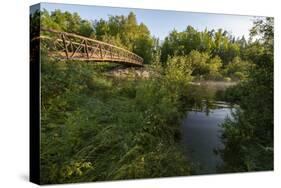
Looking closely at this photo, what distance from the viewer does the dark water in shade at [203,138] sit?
971cm

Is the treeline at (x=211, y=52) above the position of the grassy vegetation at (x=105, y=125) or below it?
above

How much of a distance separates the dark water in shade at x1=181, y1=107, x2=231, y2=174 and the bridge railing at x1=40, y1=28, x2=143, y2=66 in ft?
4.49

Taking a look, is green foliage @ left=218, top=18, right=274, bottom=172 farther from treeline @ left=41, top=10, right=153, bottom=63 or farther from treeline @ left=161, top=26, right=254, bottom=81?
treeline @ left=41, top=10, right=153, bottom=63

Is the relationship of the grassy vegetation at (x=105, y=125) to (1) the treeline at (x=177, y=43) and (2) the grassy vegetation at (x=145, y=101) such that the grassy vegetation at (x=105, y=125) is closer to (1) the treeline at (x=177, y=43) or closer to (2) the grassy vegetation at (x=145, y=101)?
(2) the grassy vegetation at (x=145, y=101)

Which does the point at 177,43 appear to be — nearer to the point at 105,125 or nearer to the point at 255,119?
the point at 105,125

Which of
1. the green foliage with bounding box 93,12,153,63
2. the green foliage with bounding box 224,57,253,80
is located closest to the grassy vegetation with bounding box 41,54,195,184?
the green foliage with bounding box 93,12,153,63

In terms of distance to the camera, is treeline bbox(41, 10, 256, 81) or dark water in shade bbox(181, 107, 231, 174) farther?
dark water in shade bbox(181, 107, 231, 174)

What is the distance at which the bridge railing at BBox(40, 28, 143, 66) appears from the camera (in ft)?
27.8

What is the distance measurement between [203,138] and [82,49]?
8.66ft

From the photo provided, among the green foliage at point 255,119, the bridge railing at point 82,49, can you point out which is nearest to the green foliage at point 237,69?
the green foliage at point 255,119

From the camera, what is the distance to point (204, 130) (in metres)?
9.84

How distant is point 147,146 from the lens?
30.6 feet

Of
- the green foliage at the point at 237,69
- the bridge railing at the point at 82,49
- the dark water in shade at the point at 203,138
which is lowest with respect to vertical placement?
the dark water in shade at the point at 203,138
